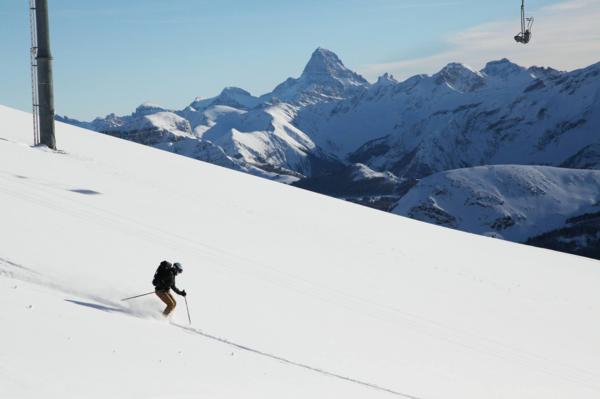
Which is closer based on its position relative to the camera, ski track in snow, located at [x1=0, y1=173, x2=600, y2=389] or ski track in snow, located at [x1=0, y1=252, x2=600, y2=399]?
ski track in snow, located at [x1=0, y1=252, x2=600, y2=399]

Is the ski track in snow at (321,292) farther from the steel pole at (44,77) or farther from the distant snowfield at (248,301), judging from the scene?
the steel pole at (44,77)

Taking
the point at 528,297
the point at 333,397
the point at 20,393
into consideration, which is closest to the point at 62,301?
the point at 20,393

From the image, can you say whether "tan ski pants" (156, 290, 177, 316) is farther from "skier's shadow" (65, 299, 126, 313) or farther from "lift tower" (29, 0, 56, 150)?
"lift tower" (29, 0, 56, 150)

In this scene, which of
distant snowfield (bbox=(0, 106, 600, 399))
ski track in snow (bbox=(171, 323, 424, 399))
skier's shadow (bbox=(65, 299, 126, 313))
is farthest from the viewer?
ski track in snow (bbox=(171, 323, 424, 399))

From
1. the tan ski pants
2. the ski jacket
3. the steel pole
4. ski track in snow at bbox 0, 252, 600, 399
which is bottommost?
ski track in snow at bbox 0, 252, 600, 399

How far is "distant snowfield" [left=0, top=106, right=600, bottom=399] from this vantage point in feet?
32.8

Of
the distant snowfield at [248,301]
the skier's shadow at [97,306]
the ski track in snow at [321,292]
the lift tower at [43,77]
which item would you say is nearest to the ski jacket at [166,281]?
the distant snowfield at [248,301]

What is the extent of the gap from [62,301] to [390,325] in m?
9.04

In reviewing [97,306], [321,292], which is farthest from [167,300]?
[321,292]

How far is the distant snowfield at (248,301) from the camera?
10.0 m

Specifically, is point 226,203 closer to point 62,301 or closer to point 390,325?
point 390,325

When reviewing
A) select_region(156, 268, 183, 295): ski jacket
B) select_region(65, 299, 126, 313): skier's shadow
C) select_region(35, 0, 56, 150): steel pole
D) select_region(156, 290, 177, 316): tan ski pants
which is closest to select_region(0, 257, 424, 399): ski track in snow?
select_region(65, 299, 126, 313): skier's shadow

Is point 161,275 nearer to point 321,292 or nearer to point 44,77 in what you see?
point 321,292

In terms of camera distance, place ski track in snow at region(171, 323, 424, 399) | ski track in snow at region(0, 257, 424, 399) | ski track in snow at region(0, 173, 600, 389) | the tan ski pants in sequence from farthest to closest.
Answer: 1. ski track in snow at region(0, 173, 600, 389)
2. the tan ski pants
3. ski track in snow at region(171, 323, 424, 399)
4. ski track in snow at region(0, 257, 424, 399)
